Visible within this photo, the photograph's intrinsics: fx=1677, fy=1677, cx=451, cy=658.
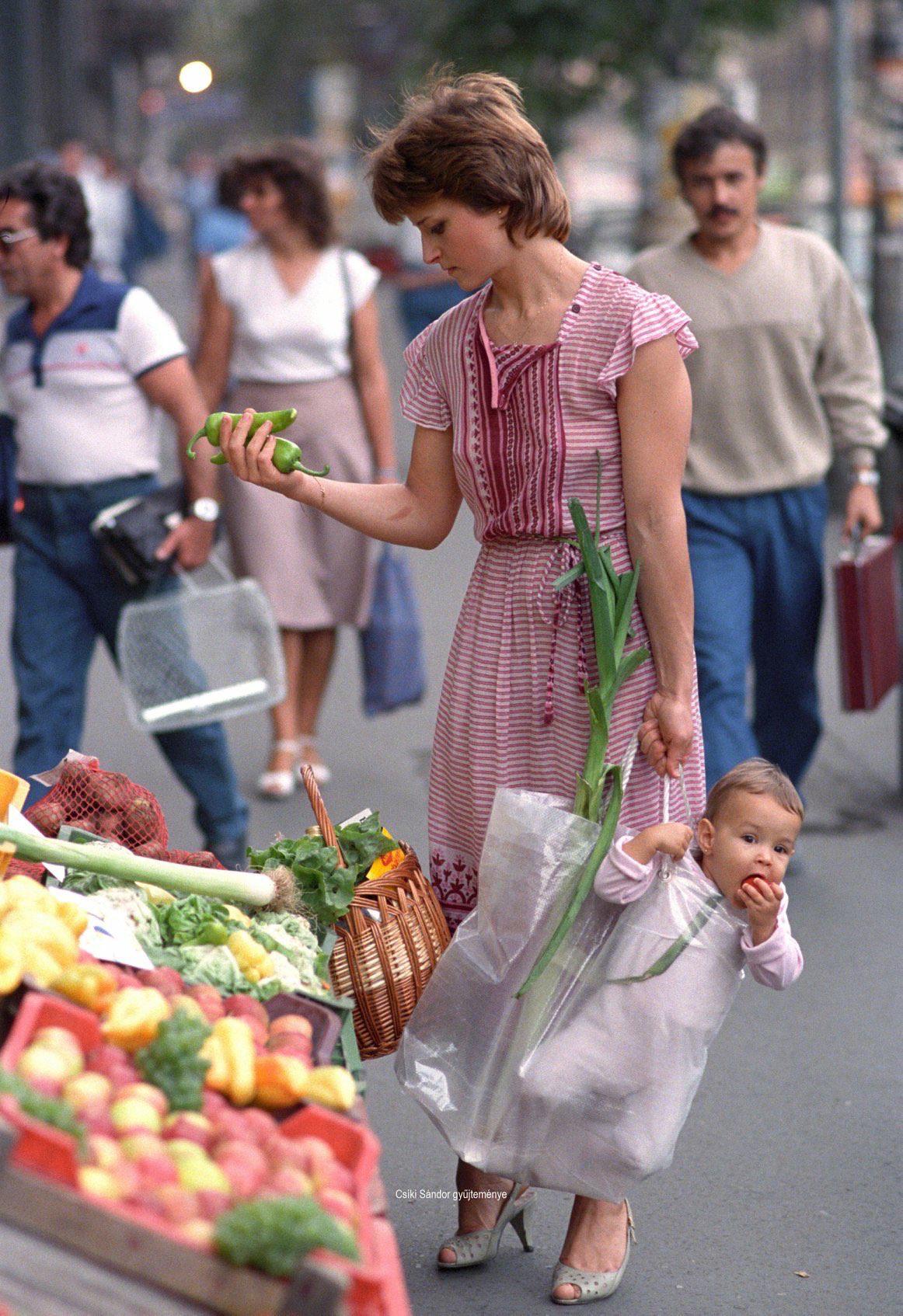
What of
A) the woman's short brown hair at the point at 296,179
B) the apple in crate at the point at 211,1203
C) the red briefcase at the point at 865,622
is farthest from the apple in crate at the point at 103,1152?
the woman's short brown hair at the point at 296,179

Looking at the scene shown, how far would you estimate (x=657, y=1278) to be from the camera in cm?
306

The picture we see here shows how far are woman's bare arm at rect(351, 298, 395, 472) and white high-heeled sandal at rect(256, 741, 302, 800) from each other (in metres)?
1.08

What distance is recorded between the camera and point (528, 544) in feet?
9.52

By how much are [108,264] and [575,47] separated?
5.37 meters

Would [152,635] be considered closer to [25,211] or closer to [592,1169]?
[25,211]

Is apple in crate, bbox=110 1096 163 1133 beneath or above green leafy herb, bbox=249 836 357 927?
above

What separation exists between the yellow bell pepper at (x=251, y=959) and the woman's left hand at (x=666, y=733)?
77 cm

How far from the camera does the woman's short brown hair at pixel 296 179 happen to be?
226 inches

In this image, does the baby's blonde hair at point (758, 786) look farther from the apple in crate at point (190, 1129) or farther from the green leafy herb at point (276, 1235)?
the green leafy herb at point (276, 1235)

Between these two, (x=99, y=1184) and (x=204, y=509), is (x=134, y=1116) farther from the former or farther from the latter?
(x=204, y=509)

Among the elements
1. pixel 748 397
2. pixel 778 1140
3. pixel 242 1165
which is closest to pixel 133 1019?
pixel 242 1165

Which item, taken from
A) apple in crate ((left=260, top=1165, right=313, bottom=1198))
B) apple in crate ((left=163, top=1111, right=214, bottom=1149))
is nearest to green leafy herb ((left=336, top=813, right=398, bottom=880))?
apple in crate ((left=163, top=1111, right=214, bottom=1149))

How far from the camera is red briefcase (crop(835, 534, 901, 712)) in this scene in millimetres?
4984

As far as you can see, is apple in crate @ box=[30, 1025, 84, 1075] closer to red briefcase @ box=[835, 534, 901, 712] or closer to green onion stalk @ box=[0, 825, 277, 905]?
green onion stalk @ box=[0, 825, 277, 905]
